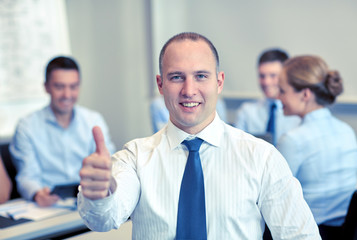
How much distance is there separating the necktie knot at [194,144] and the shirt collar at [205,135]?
0.05 ft

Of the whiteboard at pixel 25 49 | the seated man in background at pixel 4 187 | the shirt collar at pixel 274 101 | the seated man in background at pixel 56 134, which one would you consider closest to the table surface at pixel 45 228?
the seated man in background at pixel 4 187

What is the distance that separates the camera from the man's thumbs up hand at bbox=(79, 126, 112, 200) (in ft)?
3.04

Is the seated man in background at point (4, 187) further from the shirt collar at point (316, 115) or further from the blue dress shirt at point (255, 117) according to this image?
the blue dress shirt at point (255, 117)

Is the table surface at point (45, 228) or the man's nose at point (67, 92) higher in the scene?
the man's nose at point (67, 92)

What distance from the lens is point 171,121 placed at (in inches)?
52.0

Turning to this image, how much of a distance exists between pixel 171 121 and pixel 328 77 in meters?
1.03

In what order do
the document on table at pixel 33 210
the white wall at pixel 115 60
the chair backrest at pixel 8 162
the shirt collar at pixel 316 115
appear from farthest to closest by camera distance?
the white wall at pixel 115 60 < the chair backrest at pixel 8 162 < the shirt collar at pixel 316 115 < the document on table at pixel 33 210

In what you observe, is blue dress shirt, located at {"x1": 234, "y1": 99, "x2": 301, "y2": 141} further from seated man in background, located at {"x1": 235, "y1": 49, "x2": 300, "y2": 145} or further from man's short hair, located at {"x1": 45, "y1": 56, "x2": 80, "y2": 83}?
man's short hair, located at {"x1": 45, "y1": 56, "x2": 80, "y2": 83}

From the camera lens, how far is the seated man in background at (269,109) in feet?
9.34

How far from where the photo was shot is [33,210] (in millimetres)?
1892

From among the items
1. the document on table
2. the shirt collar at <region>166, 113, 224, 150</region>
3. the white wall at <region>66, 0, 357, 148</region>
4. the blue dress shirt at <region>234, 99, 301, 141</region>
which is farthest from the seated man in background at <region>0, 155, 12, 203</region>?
the white wall at <region>66, 0, 357, 148</region>

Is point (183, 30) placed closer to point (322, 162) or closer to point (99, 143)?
point (322, 162)

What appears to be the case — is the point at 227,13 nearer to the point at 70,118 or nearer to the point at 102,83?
the point at 102,83

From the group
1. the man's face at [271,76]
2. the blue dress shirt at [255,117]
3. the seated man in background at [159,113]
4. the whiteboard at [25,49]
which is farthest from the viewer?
the whiteboard at [25,49]
